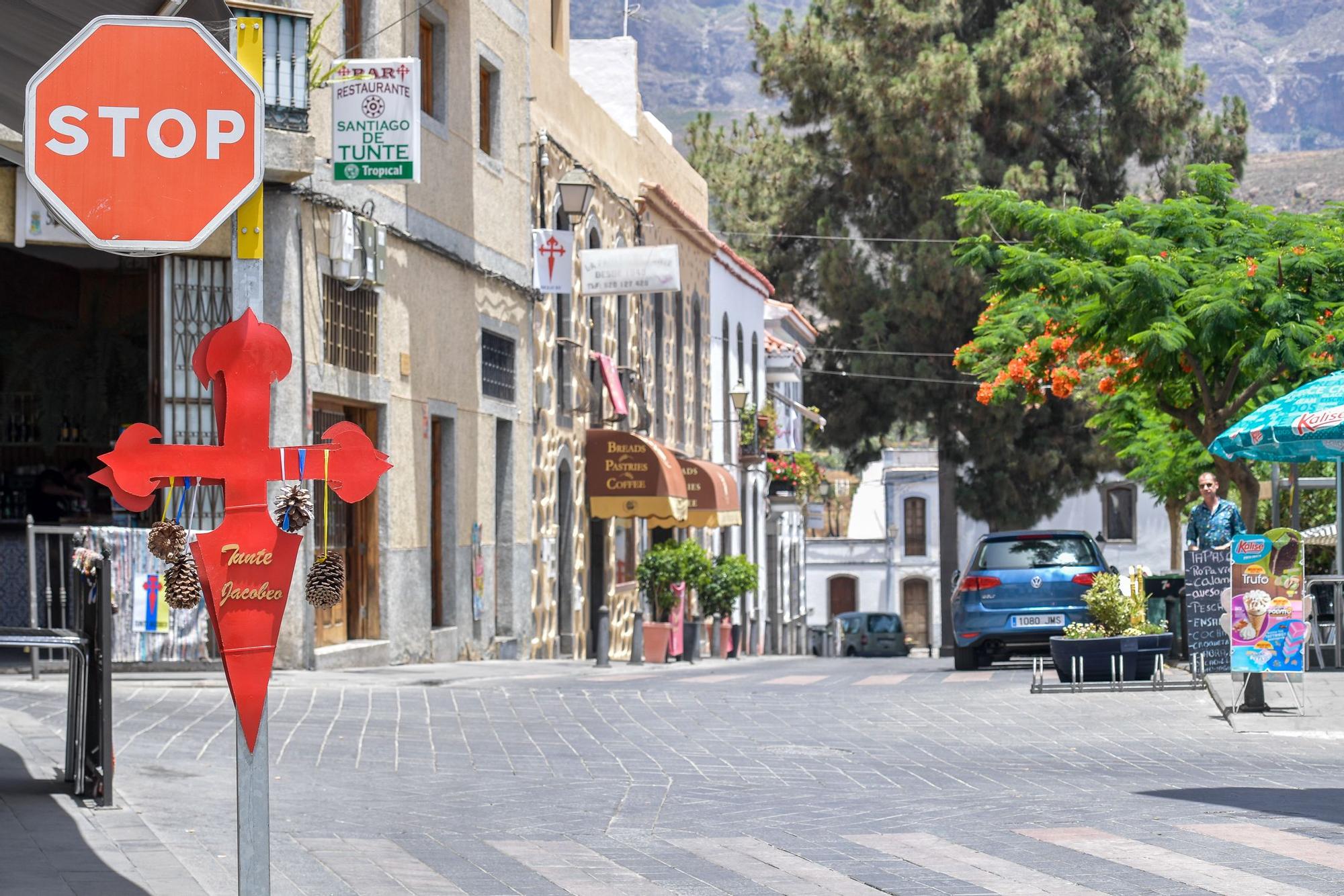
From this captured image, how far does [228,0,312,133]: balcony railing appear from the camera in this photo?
1648 centimetres

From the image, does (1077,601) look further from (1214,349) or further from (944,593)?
(944,593)

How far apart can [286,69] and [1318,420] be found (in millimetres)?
8788

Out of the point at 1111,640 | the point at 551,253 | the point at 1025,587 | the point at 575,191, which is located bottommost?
the point at 1111,640

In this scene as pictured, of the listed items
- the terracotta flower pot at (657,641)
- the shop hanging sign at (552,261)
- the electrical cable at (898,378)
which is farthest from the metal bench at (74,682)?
the electrical cable at (898,378)

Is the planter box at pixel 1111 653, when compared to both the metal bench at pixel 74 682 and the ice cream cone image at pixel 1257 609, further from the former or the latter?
the metal bench at pixel 74 682

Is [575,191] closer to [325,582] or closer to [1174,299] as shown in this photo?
[1174,299]

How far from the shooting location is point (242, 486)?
5.55 m

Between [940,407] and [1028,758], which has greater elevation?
[940,407]

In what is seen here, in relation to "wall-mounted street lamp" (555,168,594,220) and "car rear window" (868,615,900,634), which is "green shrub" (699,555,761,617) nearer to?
"wall-mounted street lamp" (555,168,594,220)

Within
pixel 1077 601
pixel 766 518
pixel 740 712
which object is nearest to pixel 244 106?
pixel 740 712

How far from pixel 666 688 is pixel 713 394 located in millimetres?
23102

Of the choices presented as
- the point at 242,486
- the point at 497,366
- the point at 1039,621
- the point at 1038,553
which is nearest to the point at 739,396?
the point at 497,366

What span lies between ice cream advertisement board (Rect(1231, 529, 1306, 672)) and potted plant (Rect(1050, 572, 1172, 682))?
2484mm

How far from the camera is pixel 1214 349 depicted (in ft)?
61.1
